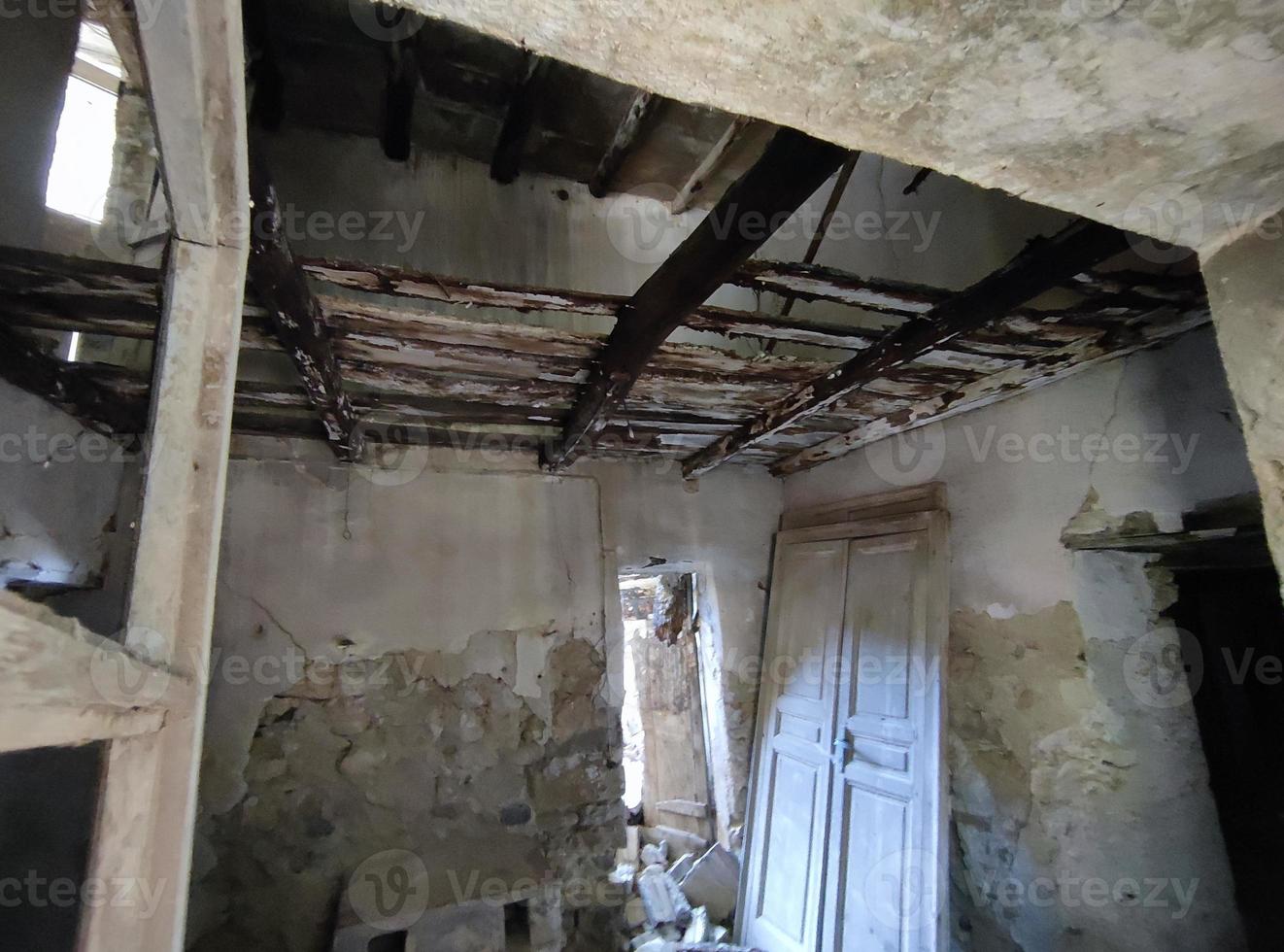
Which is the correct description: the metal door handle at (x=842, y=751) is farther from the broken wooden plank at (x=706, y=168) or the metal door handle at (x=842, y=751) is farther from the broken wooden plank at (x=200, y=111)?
the broken wooden plank at (x=200, y=111)

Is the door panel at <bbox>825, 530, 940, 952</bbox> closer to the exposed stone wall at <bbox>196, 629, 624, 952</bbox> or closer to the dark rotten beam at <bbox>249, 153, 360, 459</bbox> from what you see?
the exposed stone wall at <bbox>196, 629, 624, 952</bbox>

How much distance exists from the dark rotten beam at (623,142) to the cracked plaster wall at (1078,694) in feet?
5.82

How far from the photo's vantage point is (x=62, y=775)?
7.24 feet

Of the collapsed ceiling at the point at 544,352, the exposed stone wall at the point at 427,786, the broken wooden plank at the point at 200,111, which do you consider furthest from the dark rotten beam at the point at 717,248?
the exposed stone wall at the point at 427,786

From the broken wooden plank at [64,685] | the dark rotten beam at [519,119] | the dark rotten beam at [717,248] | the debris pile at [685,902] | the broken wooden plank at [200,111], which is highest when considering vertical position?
the dark rotten beam at [519,119]

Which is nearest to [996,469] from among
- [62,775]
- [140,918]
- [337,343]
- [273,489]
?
[337,343]

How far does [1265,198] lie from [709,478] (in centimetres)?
282

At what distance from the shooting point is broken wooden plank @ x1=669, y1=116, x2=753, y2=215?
2.52m

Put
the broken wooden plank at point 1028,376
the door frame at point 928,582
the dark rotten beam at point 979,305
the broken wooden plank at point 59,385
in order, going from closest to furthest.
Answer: the dark rotten beam at point 979,305, the broken wooden plank at point 59,385, the broken wooden plank at point 1028,376, the door frame at point 928,582

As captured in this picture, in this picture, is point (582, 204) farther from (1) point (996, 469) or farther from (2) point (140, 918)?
(2) point (140, 918)

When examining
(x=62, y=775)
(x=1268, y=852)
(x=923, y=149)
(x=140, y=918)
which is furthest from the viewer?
(x=62, y=775)

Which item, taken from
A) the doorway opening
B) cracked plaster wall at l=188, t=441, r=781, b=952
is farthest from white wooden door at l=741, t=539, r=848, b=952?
cracked plaster wall at l=188, t=441, r=781, b=952

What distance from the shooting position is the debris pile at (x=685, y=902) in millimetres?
2986

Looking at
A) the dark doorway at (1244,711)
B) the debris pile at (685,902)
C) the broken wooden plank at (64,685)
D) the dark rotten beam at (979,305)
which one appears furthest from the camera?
the debris pile at (685,902)
